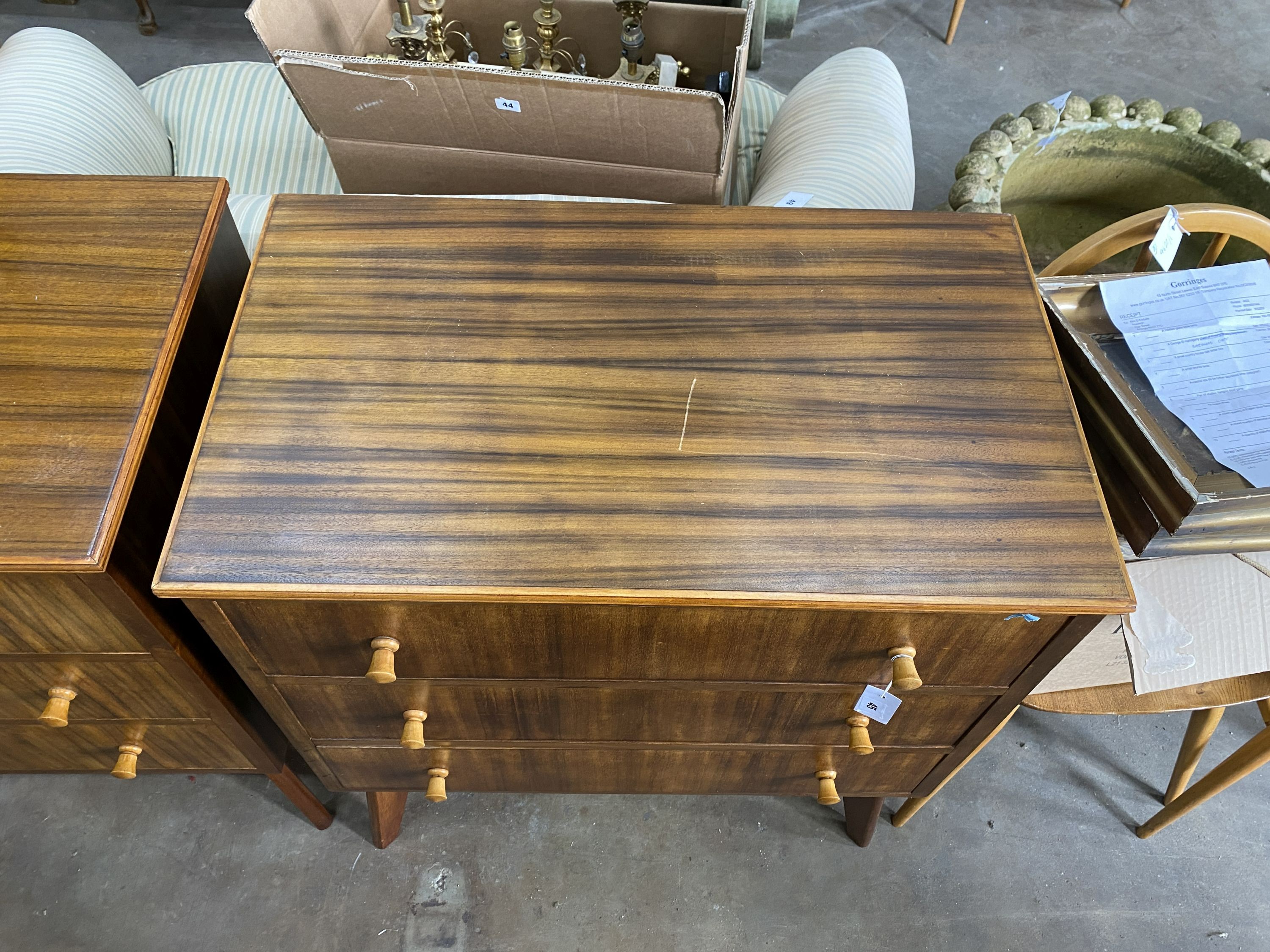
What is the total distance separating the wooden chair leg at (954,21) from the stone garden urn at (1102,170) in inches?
36.0

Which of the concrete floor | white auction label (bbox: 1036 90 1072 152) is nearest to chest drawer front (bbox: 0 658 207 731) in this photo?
the concrete floor

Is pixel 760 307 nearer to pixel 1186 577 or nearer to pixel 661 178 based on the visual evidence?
pixel 661 178

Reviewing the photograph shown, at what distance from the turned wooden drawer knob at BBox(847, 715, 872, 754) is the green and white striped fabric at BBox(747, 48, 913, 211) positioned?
2.01ft

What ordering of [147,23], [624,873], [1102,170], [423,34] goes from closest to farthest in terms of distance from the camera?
[624,873], [423,34], [1102,170], [147,23]

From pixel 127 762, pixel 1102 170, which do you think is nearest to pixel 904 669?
pixel 127 762

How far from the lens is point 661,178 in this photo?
1.14 metres

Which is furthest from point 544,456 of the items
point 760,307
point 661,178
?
point 661,178

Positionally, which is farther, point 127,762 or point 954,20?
point 954,20

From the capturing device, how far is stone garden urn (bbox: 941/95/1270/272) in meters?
1.41

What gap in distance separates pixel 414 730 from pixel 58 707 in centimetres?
34

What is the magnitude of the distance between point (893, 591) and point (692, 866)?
798 millimetres

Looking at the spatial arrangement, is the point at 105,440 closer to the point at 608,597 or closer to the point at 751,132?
the point at 608,597

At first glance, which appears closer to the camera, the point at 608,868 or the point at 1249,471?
the point at 1249,471

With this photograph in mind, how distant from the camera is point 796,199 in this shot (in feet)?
3.50
